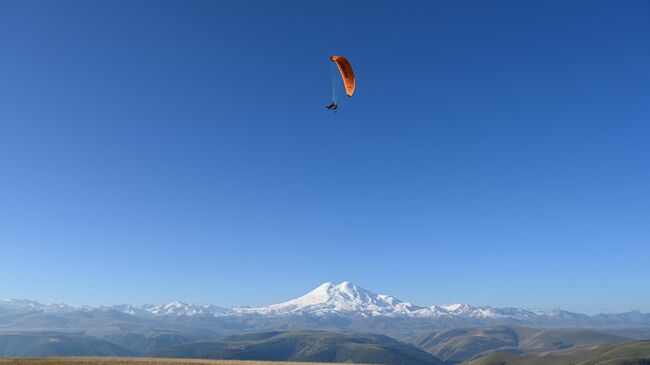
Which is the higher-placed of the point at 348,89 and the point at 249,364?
the point at 348,89

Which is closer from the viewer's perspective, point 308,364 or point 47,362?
point 47,362

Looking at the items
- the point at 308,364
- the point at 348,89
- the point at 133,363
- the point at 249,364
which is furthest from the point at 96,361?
the point at 348,89

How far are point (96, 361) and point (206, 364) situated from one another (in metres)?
14.8

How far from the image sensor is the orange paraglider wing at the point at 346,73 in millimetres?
62844

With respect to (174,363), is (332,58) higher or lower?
higher

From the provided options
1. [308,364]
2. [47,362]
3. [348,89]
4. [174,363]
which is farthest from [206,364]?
[348,89]

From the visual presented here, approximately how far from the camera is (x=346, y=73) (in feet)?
210

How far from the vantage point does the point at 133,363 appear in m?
59.7

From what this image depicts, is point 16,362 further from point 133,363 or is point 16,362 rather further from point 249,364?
point 249,364

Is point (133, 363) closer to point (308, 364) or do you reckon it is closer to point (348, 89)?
point (308, 364)

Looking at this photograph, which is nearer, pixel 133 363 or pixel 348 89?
pixel 133 363

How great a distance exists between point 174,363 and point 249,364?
33.2 ft

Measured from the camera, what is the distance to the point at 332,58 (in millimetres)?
61469

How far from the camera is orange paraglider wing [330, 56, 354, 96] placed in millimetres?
62844
